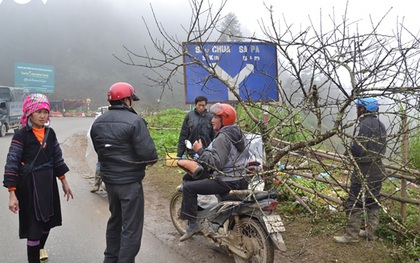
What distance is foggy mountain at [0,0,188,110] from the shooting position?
60688mm

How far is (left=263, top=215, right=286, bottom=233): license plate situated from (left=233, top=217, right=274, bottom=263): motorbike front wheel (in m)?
0.12

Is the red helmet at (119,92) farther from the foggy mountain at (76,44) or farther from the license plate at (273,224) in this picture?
the foggy mountain at (76,44)

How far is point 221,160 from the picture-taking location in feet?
12.3

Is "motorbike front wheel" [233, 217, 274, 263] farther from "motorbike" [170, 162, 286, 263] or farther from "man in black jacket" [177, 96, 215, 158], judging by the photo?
"man in black jacket" [177, 96, 215, 158]

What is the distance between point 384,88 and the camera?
2836mm

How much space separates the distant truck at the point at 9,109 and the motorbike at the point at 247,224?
53.1 ft

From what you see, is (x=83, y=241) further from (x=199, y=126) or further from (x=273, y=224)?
(x=199, y=126)

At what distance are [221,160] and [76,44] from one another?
250 ft

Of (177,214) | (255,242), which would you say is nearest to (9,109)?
(177,214)

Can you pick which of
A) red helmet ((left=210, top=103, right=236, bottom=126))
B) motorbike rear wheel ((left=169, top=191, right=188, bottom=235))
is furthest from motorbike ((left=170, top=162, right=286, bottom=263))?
motorbike rear wheel ((left=169, top=191, right=188, bottom=235))

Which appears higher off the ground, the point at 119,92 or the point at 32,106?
the point at 119,92

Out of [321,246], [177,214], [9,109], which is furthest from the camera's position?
[9,109]

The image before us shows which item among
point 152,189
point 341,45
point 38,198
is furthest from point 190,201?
point 152,189

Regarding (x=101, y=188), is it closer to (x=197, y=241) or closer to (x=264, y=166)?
(x=197, y=241)
